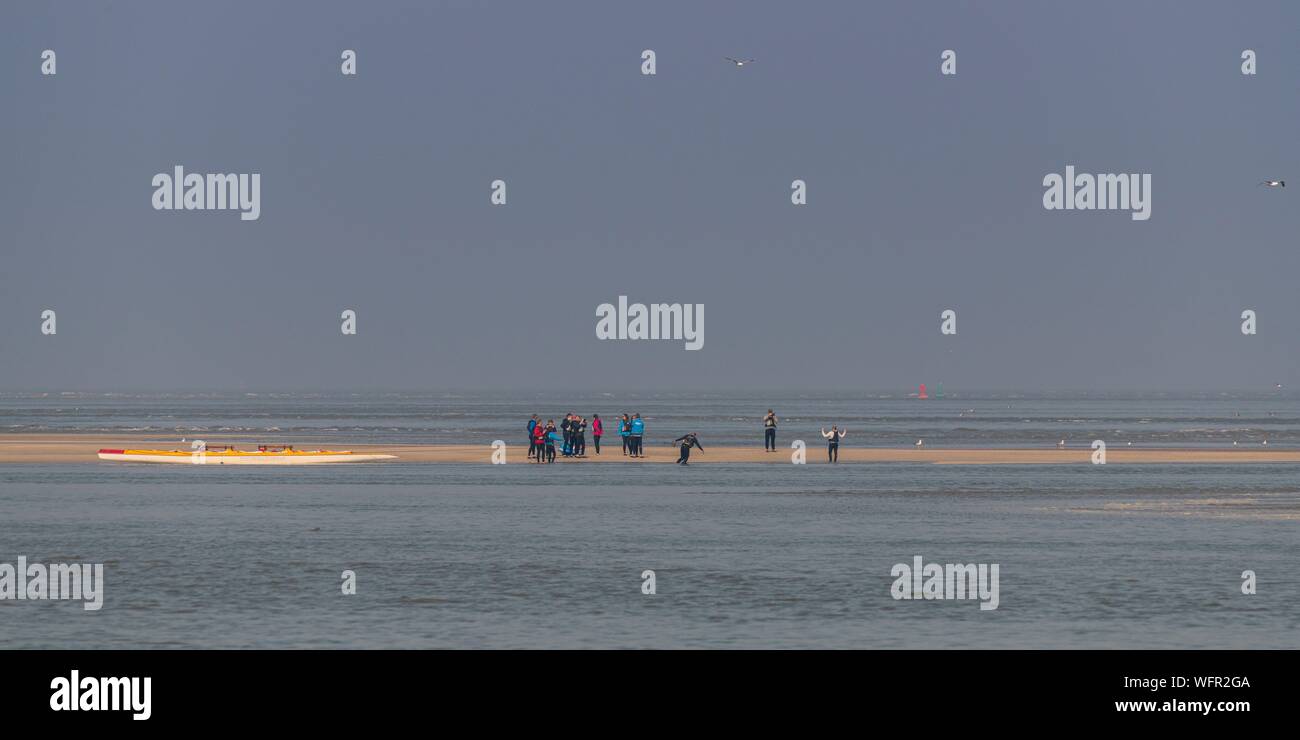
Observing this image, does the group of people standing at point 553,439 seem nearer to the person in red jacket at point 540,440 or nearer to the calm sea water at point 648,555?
the person in red jacket at point 540,440

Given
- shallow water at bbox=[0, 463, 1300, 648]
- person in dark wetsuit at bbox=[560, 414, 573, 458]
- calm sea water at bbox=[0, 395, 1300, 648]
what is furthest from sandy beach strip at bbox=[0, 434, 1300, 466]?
shallow water at bbox=[0, 463, 1300, 648]

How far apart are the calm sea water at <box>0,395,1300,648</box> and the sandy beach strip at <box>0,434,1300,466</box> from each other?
10.6 meters

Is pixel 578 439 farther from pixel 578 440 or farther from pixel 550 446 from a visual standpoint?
pixel 550 446

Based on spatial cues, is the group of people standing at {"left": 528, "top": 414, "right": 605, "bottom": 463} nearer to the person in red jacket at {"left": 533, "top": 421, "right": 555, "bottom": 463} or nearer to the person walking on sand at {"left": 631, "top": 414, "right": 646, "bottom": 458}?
the person in red jacket at {"left": 533, "top": 421, "right": 555, "bottom": 463}

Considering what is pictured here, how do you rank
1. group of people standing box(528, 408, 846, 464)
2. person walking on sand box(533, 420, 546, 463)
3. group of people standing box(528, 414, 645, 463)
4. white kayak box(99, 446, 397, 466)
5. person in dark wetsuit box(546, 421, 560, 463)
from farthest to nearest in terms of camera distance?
white kayak box(99, 446, 397, 466) → group of people standing box(528, 414, 645, 463) → person walking on sand box(533, 420, 546, 463) → group of people standing box(528, 408, 846, 464) → person in dark wetsuit box(546, 421, 560, 463)

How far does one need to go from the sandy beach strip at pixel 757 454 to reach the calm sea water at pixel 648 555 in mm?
10615

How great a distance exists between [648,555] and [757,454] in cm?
4784

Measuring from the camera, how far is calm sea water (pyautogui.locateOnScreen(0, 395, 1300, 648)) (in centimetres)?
2684

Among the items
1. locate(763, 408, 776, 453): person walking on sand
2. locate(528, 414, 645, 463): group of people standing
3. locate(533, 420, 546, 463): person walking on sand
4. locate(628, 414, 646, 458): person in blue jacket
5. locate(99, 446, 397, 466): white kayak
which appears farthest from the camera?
locate(763, 408, 776, 453): person walking on sand

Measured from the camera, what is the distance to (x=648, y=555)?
3797 cm

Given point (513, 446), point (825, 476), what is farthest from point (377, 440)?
point (825, 476)

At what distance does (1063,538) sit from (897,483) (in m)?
21.7

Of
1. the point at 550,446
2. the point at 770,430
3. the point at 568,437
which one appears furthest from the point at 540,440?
the point at 770,430

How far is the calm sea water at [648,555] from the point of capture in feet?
88.1
